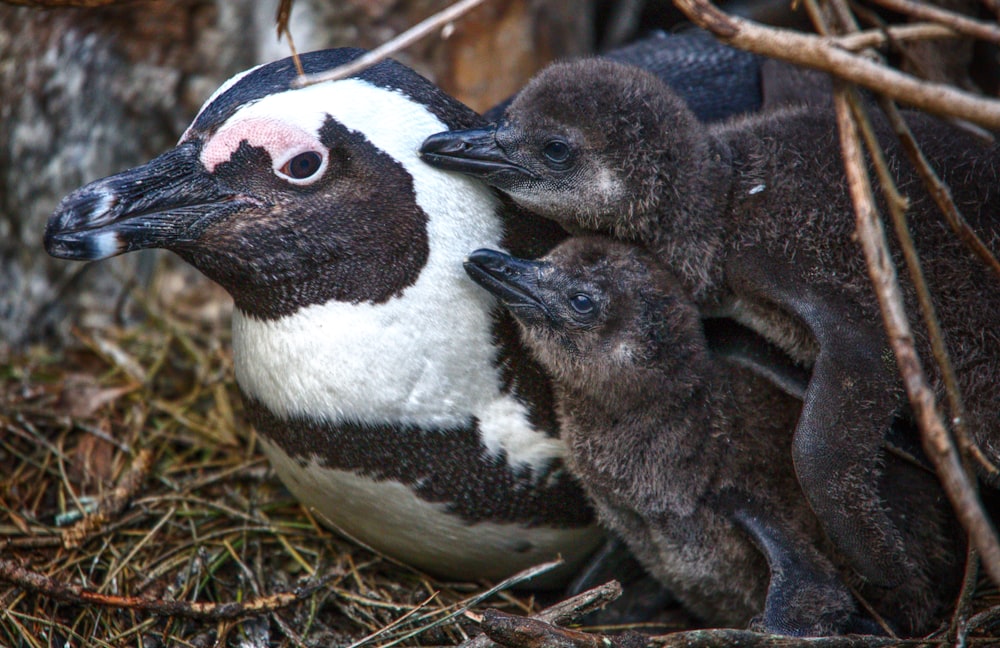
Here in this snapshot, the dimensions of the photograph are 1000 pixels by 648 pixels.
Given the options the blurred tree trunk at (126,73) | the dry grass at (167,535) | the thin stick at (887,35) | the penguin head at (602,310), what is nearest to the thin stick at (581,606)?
Result: the dry grass at (167,535)

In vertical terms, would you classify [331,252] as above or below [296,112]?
below

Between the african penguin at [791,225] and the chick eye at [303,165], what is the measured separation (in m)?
0.24

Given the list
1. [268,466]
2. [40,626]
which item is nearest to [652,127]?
[268,466]

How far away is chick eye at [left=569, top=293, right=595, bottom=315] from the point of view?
2.32m

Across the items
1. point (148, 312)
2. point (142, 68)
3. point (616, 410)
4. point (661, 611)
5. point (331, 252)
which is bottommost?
point (148, 312)

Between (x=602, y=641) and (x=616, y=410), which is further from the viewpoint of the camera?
(x=616, y=410)

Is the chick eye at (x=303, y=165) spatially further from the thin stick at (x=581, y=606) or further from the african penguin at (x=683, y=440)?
the thin stick at (x=581, y=606)

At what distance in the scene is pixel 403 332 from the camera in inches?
92.9

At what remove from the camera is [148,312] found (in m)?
3.95

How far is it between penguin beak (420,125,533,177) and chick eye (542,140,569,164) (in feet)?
0.19

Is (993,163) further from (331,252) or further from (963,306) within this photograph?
(331,252)

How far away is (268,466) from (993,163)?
2054mm

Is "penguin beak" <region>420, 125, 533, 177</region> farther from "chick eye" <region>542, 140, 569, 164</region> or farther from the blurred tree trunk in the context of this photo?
the blurred tree trunk

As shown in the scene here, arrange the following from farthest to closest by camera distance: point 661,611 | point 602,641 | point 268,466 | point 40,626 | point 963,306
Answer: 1. point 268,466
2. point 661,611
3. point 40,626
4. point 963,306
5. point 602,641
